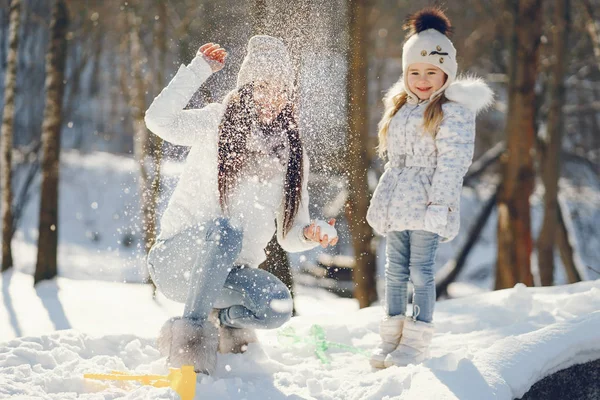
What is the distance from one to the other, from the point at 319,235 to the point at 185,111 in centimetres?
78

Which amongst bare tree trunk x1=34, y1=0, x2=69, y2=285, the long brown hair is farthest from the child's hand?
bare tree trunk x1=34, y1=0, x2=69, y2=285

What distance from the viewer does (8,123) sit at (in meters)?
6.68

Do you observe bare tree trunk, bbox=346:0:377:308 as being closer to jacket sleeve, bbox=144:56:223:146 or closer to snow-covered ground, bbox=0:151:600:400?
snow-covered ground, bbox=0:151:600:400

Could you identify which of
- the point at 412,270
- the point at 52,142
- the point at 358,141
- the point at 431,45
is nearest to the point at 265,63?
the point at 431,45

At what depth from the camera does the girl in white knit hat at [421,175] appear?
3.43m

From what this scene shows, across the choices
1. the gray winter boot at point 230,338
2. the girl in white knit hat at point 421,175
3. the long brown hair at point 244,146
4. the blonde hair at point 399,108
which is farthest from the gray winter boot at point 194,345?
the blonde hair at point 399,108

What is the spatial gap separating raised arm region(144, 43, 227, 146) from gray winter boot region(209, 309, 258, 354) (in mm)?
797

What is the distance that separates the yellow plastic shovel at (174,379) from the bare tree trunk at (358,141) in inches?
144

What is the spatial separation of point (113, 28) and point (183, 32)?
685cm

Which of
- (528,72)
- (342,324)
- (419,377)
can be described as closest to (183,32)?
(528,72)

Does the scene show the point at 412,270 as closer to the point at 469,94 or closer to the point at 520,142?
the point at 469,94

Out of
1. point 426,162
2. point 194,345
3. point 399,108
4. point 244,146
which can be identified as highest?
point 399,108

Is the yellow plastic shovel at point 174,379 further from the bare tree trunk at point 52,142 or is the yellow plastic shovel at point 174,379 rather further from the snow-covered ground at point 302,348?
the bare tree trunk at point 52,142

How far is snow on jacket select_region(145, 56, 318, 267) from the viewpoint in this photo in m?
3.16
